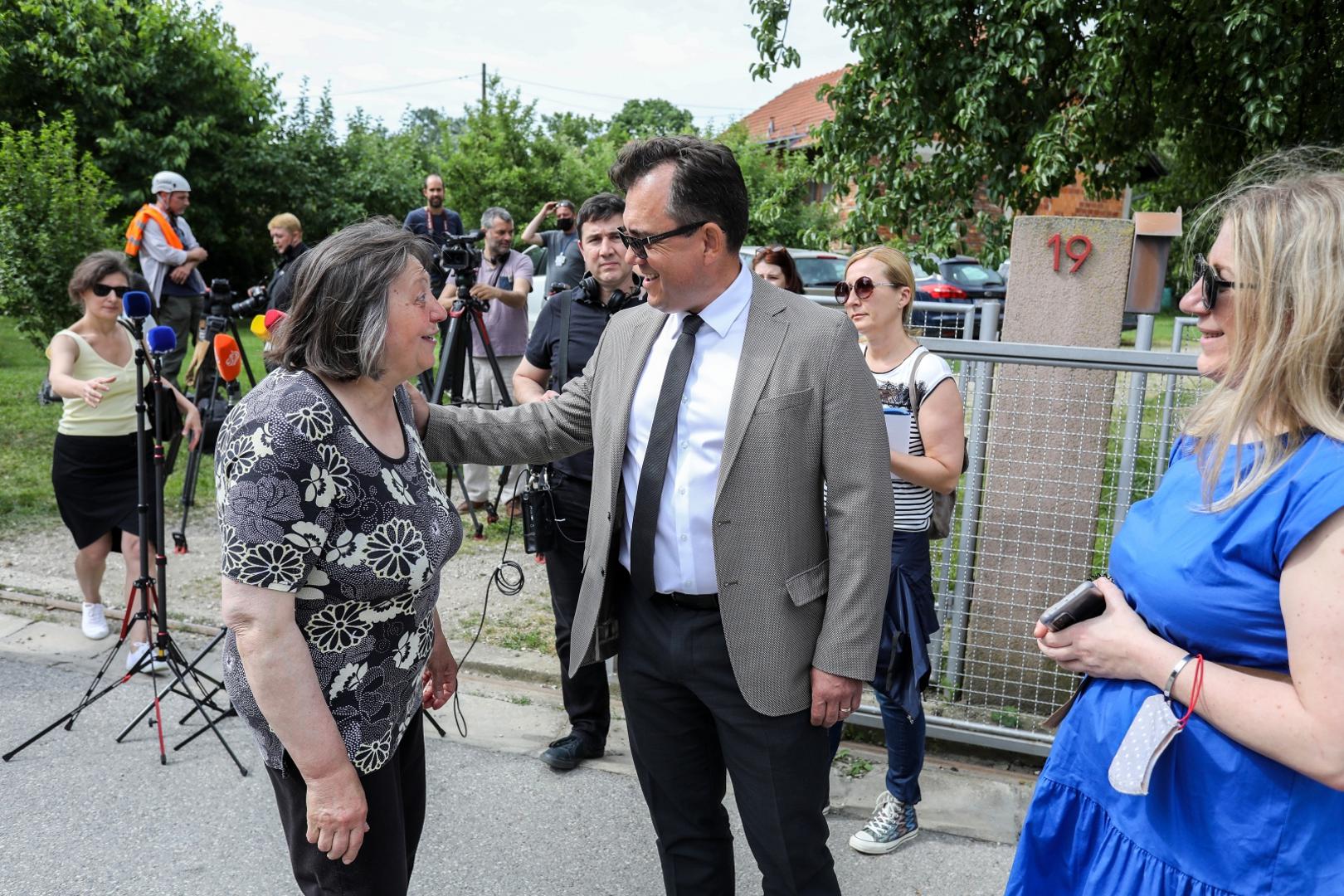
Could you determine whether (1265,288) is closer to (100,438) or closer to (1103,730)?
(1103,730)

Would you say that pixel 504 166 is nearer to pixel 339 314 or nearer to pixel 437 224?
pixel 437 224

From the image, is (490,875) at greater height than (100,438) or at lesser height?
lesser

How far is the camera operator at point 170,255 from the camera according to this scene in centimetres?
912

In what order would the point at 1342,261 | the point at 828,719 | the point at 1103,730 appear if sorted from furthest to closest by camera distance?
1. the point at 828,719
2. the point at 1103,730
3. the point at 1342,261

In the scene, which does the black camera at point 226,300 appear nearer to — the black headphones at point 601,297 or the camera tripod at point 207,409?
the camera tripod at point 207,409

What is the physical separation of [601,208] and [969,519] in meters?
1.83

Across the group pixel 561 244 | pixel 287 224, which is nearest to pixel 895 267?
pixel 561 244

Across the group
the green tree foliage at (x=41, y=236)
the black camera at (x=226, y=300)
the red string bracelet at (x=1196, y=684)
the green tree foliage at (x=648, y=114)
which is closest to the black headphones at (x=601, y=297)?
the red string bracelet at (x=1196, y=684)

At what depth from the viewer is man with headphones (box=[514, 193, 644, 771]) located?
3580 millimetres

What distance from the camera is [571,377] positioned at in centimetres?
372

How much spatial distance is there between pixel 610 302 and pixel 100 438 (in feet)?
8.77

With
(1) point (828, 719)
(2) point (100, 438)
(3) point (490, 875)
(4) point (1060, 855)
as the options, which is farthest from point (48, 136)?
(4) point (1060, 855)

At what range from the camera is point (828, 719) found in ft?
7.28

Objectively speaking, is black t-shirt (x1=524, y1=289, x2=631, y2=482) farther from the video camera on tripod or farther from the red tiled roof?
the red tiled roof
